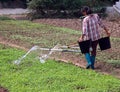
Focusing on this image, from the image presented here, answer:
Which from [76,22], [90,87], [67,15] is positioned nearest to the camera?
[90,87]

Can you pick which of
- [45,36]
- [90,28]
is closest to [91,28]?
[90,28]

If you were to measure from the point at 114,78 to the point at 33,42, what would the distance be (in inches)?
224

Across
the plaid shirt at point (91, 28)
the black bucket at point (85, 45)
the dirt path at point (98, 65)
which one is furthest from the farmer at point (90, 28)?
the dirt path at point (98, 65)

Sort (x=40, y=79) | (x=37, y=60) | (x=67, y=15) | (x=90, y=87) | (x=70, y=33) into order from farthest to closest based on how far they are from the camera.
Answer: (x=67, y=15), (x=70, y=33), (x=37, y=60), (x=40, y=79), (x=90, y=87)

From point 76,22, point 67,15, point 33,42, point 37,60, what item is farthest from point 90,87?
point 67,15

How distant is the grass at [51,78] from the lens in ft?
26.1

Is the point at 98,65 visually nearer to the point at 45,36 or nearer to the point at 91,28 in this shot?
the point at 91,28

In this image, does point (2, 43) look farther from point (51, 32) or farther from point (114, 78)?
point (114, 78)

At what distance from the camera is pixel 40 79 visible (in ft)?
28.3

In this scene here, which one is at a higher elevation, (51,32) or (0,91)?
(0,91)

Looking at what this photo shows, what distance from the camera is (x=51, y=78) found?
8664mm

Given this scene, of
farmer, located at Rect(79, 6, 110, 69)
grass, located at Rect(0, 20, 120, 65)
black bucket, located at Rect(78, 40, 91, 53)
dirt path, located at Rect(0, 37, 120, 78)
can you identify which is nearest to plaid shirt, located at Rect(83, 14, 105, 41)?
farmer, located at Rect(79, 6, 110, 69)

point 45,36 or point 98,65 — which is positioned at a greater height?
point 98,65

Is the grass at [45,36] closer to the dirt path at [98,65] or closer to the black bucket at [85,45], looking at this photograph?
the dirt path at [98,65]
